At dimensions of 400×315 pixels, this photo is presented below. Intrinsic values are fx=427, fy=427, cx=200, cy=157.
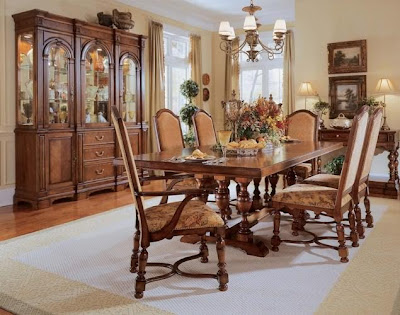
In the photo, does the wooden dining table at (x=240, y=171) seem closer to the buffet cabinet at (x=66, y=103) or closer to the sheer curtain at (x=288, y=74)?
the buffet cabinet at (x=66, y=103)

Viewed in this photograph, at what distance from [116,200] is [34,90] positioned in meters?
1.63

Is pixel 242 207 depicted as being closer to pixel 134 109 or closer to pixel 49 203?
pixel 49 203

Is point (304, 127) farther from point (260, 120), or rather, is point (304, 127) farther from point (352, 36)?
point (352, 36)

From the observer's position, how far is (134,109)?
249 inches

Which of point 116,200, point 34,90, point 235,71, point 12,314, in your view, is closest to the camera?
point 12,314

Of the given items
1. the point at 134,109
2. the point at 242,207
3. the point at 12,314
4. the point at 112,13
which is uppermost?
the point at 112,13

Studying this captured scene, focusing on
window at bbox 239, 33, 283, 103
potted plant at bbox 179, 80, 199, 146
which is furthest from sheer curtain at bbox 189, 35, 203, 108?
window at bbox 239, 33, 283, 103

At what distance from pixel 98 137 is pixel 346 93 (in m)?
3.67

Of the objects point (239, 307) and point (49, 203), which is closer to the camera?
point (239, 307)

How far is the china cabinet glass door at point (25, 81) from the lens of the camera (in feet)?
16.3

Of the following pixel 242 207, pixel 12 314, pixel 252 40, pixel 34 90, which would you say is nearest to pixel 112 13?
pixel 34 90

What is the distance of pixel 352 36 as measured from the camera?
6328mm

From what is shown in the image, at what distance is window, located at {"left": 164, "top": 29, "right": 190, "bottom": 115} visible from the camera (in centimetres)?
765

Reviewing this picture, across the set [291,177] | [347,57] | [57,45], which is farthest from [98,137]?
[347,57]
